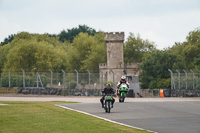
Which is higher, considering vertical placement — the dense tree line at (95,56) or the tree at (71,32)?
the tree at (71,32)

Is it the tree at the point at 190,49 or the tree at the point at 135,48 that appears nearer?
the tree at the point at 190,49

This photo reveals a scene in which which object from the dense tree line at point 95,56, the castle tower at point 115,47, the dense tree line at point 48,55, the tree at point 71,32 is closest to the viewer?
the dense tree line at point 95,56

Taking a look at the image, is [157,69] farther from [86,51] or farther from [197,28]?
[86,51]

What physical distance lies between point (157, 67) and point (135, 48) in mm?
A: 36664

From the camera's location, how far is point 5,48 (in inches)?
4985

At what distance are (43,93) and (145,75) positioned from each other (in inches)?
1459

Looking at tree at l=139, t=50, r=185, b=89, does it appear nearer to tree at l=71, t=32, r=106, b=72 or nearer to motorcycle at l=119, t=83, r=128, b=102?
tree at l=71, t=32, r=106, b=72

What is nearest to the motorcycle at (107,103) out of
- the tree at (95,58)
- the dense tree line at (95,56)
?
the dense tree line at (95,56)

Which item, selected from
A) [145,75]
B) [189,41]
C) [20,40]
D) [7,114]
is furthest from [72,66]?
[7,114]

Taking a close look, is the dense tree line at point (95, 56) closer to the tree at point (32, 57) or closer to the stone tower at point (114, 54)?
the tree at point (32, 57)

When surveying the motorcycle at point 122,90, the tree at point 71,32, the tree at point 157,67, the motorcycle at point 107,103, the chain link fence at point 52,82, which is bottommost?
the motorcycle at point 107,103

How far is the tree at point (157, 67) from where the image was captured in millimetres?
86188

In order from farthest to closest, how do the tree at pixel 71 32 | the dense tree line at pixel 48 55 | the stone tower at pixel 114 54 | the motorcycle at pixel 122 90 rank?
1. the tree at pixel 71 32
2. the dense tree line at pixel 48 55
3. the stone tower at pixel 114 54
4. the motorcycle at pixel 122 90

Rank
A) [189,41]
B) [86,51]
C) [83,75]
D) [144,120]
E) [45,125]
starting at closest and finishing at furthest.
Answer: [45,125]
[144,120]
[83,75]
[189,41]
[86,51]
